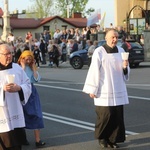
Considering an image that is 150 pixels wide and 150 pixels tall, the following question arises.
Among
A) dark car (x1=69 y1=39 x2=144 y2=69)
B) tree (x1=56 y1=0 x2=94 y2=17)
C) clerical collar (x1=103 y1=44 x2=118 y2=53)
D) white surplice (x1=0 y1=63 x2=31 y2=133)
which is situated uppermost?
tree (x1=56 y1=0 x2=94 y2=17)

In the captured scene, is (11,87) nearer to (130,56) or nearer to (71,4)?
(130,56)

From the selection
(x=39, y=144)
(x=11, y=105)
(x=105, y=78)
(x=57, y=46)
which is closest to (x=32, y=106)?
(x=39, y=144)

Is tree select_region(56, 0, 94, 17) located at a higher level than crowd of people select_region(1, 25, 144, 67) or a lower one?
higher

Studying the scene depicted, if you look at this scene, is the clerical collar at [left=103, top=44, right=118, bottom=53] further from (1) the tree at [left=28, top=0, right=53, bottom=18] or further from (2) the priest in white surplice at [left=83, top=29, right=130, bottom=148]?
(1) the tree at [left=28, top=0, right=53, bottom=18]

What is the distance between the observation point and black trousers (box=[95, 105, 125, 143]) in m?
7.82

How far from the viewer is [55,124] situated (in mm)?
10250

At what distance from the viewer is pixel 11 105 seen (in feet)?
20.3

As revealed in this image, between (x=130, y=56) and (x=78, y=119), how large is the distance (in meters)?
15.2

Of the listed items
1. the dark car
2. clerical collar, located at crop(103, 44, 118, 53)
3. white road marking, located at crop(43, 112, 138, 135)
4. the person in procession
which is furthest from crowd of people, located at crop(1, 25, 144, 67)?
clerical collar, located at crop(103, 44, 118, 53)

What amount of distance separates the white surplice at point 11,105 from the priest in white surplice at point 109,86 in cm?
175

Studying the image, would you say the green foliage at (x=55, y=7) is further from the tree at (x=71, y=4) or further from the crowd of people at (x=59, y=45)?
the crowd of people at (x=59, y=45)

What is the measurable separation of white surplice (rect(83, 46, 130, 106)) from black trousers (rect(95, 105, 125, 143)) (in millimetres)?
123

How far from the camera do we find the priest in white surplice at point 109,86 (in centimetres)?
775

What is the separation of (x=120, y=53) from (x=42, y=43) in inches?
984
